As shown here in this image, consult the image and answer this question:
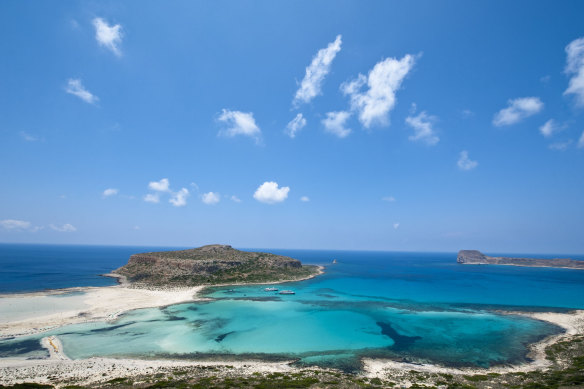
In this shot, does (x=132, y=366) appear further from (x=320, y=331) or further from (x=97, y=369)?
(x=320, y=331)

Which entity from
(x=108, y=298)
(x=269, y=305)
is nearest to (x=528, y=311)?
(x=269, y=305)

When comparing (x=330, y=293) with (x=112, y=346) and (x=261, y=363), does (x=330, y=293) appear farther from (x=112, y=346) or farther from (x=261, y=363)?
(x=112, y=346)

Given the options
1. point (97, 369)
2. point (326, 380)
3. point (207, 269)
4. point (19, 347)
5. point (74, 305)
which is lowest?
point (74, 305)

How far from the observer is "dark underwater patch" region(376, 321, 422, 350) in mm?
38269

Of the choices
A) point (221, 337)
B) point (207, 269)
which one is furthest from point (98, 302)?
point (221, 337)

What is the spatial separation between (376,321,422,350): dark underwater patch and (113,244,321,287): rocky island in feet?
182

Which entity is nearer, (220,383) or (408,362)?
(220,383)

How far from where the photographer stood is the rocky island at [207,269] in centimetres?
8531

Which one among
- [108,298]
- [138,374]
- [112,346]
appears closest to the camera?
[138,374]

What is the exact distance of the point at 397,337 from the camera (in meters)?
41.6

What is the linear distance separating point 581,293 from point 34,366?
13681 centimetres

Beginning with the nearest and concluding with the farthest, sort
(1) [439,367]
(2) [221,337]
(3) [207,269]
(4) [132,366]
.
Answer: (4) [132,366] < (1) [439,367] < (2) [221,337] < (3) [207,269]

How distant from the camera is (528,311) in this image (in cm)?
5775

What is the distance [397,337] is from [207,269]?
227ft
